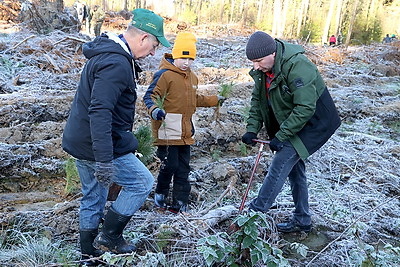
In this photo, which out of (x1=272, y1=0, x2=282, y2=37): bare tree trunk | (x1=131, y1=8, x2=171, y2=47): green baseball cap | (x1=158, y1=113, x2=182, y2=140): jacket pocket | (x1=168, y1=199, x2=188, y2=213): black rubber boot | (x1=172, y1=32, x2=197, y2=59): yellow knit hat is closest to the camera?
(x1=131, y1=8, x2=171, y2=47): green baseball cap

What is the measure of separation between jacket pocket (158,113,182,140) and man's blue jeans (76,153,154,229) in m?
0.96

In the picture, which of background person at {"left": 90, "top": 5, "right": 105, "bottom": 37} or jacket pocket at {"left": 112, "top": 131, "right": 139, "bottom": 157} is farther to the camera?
background person at {"left": 90, "top": 5, "right": 105, "bottom": 37}

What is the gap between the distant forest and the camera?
2828 cm

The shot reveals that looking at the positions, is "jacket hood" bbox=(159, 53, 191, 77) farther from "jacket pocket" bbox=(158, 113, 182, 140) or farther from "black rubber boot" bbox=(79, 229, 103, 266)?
"black rubber boot" bbox=(79, 229, 103, 266)

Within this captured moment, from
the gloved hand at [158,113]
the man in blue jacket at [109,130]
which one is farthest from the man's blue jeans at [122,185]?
the gloved hand at [158,113]

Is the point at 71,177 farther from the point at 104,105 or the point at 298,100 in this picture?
the point at 298,100

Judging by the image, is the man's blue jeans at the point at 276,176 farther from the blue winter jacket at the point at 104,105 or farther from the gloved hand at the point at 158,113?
the blue winter jacket at the point at 104,105

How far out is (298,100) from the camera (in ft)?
8.72

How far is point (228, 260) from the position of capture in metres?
2.23

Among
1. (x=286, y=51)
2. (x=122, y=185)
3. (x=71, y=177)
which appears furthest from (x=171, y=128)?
(x=286, y=51)

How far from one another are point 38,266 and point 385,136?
19.8 ft

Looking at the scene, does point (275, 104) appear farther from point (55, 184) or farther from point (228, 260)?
point (55, 184)

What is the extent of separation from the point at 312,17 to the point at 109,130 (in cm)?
4000

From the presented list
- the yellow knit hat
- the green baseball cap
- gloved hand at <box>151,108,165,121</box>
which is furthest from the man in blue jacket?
the yellow knit hat
